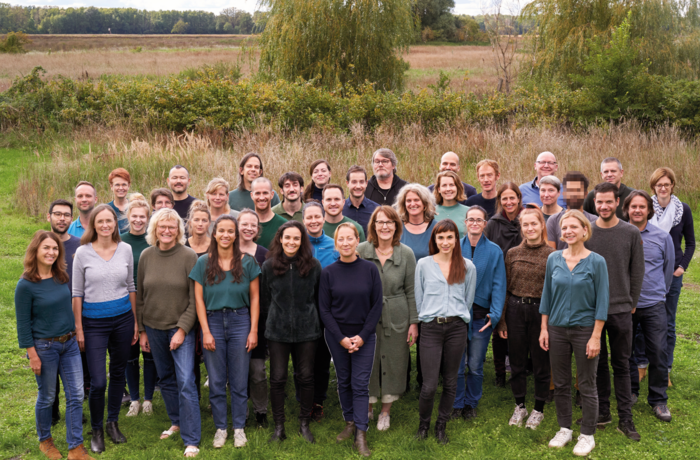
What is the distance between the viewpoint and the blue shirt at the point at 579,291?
4.50 meters

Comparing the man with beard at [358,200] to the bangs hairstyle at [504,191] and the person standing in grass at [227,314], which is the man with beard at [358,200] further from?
the person standing in grass at [227,314]

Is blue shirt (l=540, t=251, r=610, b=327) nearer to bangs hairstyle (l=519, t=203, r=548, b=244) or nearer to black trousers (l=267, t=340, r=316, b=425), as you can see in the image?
bangs hairstyle (l=519, t=203, r=548, b=244)

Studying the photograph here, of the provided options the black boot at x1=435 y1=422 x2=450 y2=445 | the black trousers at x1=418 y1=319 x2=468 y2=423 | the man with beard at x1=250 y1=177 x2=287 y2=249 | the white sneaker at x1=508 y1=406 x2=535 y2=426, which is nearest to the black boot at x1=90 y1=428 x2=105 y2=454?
the man with beard at x1=250 y1=177 x2=287 y2=249

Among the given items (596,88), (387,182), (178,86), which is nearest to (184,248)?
(387,182)

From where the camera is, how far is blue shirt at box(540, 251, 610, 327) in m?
4.50

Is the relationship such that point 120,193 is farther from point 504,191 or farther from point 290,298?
point 504,191

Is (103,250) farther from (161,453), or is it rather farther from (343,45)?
(343,45)

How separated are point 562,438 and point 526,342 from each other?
81 cm

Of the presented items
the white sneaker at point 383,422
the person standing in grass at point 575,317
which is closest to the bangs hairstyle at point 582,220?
the person standing in grass at point 575,317

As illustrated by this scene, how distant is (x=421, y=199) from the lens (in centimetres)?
529

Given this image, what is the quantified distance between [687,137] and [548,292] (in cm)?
1289

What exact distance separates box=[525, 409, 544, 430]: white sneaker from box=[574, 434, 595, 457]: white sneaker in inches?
16.6

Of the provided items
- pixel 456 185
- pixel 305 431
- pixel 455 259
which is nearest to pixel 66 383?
pixel 305 431

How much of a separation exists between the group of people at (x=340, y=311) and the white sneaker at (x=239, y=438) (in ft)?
0.05
